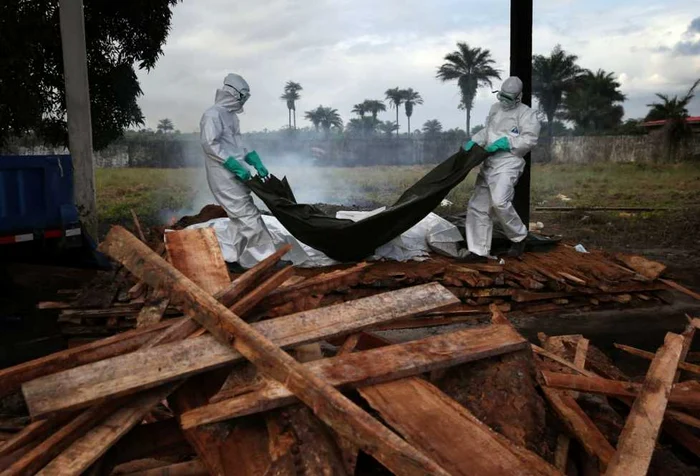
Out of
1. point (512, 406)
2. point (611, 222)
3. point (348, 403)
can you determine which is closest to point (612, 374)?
point (512, 406)

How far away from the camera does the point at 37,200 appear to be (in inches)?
232

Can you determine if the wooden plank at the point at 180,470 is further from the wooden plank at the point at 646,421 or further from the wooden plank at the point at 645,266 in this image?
the wooden plank at the point at 645,266

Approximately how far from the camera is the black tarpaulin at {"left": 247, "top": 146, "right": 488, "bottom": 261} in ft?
18.9

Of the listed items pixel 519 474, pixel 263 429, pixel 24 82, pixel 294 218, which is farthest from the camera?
pixel 24 82

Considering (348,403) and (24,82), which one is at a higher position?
(24,82)

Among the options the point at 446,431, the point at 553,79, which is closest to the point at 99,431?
the point at 446,431

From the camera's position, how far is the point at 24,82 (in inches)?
336

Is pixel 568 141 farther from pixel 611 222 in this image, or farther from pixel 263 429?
pixel 263 429

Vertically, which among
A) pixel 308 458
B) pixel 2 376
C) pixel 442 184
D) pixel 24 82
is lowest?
pixel 308 458

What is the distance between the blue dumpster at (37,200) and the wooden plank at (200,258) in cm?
321

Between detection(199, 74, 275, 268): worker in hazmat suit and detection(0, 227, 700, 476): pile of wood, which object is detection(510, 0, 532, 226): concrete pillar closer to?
detection(199, 74, 275, 268): worker in hazmat suit

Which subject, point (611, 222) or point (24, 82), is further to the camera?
point (611, 222)

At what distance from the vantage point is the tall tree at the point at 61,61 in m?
8.39

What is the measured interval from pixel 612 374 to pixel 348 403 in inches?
85.8
